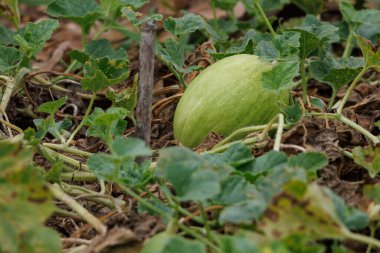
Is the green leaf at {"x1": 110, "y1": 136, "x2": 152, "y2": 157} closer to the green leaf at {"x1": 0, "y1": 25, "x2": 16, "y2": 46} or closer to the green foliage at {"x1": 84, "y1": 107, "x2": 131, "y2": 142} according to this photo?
the green foliage at {"x1": 84, "y1": 107, "x2": 131, "y2": 142}

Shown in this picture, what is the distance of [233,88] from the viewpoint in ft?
6.03

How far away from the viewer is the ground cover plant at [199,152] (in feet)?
3.79

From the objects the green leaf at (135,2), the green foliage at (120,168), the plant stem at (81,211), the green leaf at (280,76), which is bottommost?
the plant stem at (81,211)

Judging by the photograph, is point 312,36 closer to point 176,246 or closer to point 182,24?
point 182,24

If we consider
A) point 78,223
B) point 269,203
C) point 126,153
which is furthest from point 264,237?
point 78,223

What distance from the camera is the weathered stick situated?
60.1 inches

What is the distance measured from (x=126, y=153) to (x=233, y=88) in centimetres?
60

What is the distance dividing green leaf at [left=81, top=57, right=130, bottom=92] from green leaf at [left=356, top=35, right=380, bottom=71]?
570 mm

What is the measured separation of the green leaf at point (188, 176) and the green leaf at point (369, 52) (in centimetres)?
65

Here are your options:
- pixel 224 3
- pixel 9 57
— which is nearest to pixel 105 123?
pixel 9 57

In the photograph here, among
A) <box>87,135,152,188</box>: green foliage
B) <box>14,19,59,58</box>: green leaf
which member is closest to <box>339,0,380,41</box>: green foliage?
<box>14,19,59,58</box>: green leaf

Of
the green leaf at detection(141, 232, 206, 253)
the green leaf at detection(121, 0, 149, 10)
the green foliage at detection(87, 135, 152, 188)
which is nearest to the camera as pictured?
the green leaf at detection(141, 232, 206, 253)

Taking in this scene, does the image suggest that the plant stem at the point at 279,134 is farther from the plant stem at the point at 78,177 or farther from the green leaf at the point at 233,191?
the plant stem at the point at 78,177

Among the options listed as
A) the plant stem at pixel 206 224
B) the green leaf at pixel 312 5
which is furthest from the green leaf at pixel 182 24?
the plant stem at pixel 206 224
